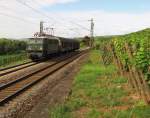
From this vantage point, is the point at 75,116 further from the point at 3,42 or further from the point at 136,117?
the point at 3,42

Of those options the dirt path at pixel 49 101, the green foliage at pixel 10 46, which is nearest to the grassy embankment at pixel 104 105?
the dirt path at pixel 49 101

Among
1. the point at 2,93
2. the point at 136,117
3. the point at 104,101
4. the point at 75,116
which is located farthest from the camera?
the point at 2,93

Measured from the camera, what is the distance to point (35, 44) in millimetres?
45906

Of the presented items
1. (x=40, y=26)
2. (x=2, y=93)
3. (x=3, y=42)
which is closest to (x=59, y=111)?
(x=2, y=93)

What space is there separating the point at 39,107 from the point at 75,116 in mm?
2811

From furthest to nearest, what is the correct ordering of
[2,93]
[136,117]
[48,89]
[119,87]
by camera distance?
[48,89] < [2,93] < [119,87] < [136,117]

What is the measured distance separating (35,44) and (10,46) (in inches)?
1224

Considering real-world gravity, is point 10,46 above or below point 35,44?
below

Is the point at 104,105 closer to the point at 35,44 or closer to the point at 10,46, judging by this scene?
the point at 35,44

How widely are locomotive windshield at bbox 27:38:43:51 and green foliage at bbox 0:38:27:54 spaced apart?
2555 cm

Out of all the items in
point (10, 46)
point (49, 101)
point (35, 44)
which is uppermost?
point (35, 44)

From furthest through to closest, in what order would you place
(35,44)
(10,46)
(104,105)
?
(10,46)
(35,44)
(104,105)

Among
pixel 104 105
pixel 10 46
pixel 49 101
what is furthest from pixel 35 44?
pixel 104 105

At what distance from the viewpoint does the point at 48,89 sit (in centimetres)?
1989
